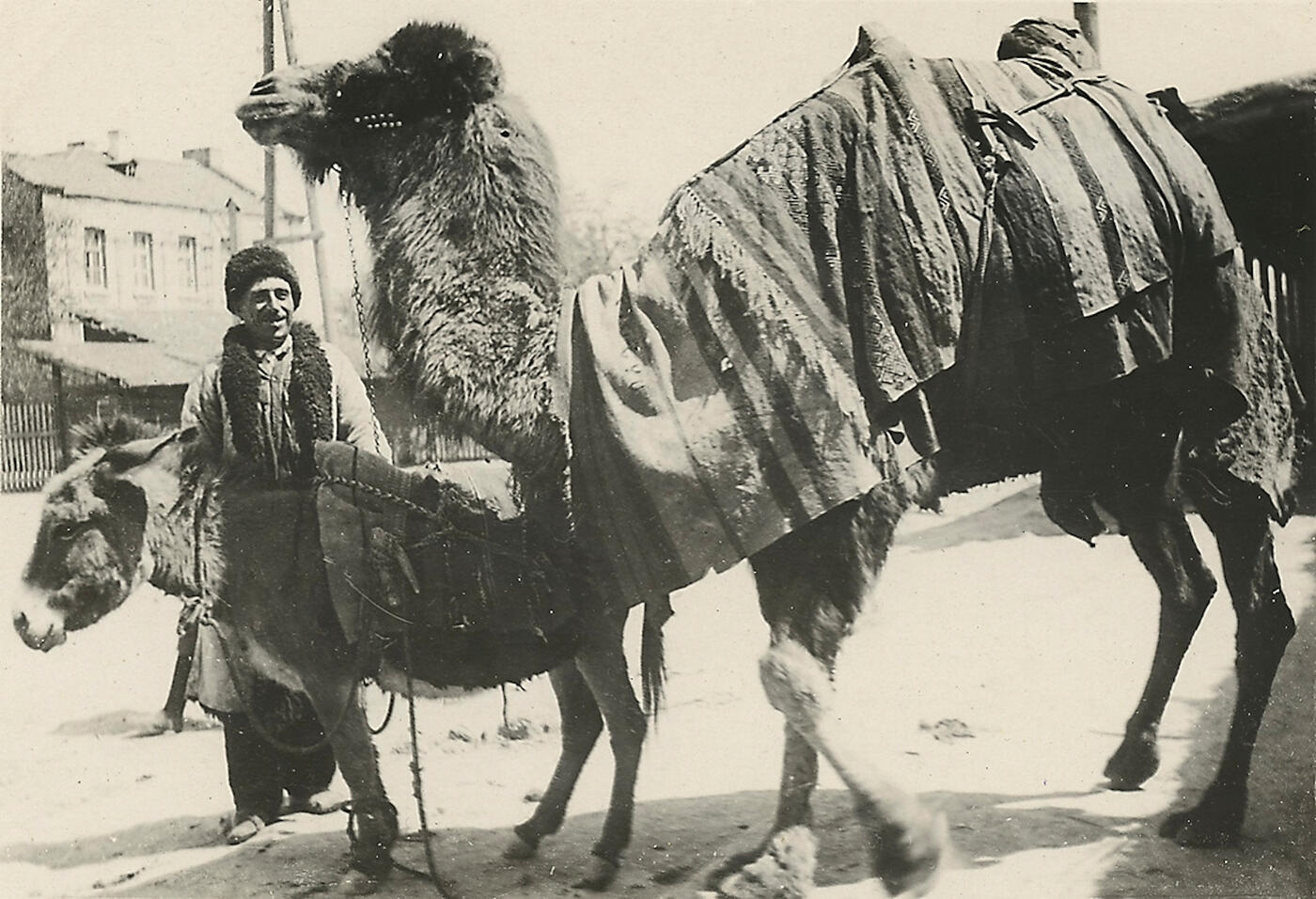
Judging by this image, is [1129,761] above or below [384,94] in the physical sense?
below

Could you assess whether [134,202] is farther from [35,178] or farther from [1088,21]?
[1088,21]

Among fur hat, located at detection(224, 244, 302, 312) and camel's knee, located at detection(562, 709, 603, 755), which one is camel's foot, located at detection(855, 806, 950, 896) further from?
fur hat, located at detection(224, 244, 302, 312)

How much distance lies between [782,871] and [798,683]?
1.68 feet

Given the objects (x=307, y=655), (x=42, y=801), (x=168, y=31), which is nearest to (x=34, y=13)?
(x=168, y=31)

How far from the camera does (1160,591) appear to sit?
3.06m

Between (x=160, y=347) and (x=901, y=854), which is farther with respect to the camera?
(x=160, y=347)

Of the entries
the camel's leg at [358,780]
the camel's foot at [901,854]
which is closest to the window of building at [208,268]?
the camel's leg at [358,780]

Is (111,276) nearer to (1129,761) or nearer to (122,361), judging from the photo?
(122,361)

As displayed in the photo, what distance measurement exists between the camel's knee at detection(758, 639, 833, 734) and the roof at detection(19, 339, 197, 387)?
1742mm

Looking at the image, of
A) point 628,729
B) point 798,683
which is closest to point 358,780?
point 628,729

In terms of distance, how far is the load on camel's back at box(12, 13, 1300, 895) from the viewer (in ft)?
9.18

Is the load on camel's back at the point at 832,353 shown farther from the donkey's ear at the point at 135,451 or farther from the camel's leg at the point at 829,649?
the donkey's ear at the point at 135,451

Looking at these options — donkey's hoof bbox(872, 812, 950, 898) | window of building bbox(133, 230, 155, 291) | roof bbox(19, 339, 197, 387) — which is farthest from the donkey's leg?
window of building bbox(133, 230, 155, 291)

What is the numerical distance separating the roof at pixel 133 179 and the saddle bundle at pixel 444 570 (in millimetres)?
775
